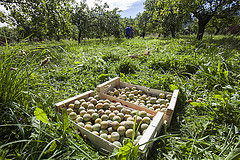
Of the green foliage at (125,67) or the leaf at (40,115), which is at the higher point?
the leaf at (40,115)

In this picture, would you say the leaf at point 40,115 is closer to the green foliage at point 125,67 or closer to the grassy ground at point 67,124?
the grassy ground at point 67,124

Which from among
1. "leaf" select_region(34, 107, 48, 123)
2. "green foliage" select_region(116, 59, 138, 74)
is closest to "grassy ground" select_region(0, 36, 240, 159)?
"leaf" select_region(34, 107, 48, 123)

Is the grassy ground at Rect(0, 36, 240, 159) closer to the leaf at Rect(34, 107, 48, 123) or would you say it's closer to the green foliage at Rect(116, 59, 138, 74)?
the leaf at Rect(34, 107, 48, 123)

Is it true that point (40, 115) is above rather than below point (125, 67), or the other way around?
above

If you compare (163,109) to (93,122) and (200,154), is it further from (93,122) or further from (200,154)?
(93,122)

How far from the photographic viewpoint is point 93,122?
5.46ft

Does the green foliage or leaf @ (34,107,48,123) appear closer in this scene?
leaf @ (34,107,48,123)

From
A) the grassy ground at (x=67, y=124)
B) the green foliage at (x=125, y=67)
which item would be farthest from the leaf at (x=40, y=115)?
the green foliage at (x=125, y=67)

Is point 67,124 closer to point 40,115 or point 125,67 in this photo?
point 40,115

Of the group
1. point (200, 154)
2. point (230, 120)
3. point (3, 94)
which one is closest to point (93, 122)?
point (3, 94)

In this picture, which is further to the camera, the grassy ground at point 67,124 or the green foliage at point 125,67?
the green foliage at point 125,67

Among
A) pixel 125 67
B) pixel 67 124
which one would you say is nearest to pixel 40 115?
pixel 67 124

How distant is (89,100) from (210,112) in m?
1.73

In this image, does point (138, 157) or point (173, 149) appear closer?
point (138, 157)
